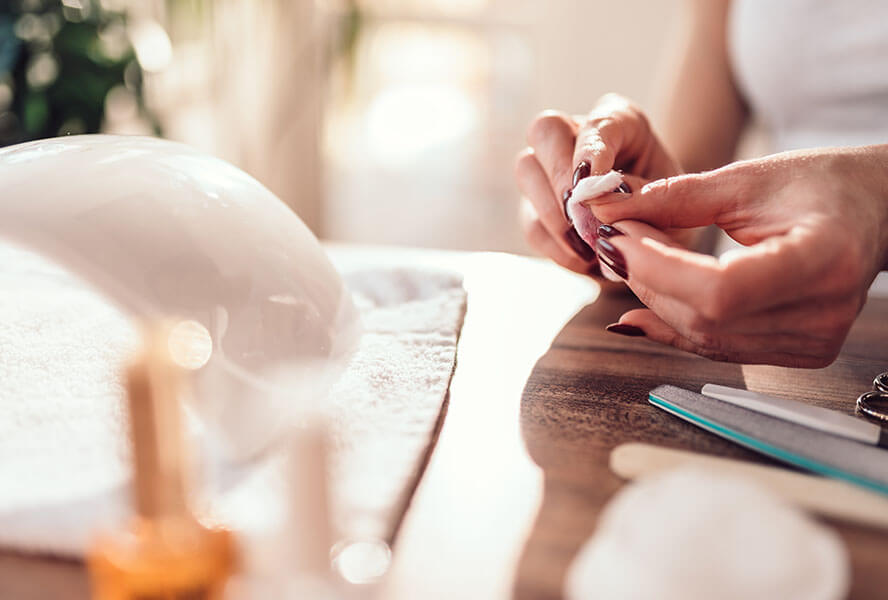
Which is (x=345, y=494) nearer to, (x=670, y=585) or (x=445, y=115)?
(x=670, y=585)

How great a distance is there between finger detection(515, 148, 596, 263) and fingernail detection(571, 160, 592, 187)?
0.05 meters

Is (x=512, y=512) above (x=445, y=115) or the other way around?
above

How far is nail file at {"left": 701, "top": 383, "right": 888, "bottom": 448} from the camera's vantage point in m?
0.30

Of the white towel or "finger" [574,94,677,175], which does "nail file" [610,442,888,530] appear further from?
"finger" [574,94,677,175]

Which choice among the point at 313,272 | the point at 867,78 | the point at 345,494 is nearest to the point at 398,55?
the point at 867,78

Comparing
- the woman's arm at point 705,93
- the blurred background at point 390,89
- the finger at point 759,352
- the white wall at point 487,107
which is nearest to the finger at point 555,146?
the finger at point 759,352

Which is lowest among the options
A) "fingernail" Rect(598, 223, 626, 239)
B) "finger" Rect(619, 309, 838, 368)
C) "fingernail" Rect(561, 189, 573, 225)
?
"finger" Rect(619, 309, 838, 368)

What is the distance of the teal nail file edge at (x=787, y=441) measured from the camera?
27 centimetres

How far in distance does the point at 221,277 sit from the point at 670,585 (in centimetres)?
21

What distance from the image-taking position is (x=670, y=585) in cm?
19

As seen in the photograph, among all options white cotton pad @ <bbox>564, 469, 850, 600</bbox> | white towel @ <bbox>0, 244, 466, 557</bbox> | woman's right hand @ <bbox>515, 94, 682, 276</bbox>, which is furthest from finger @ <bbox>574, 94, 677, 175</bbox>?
white cotton pad @ <bbox>564, 469, 850, 600</bbox>

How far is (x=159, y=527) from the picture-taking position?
192 mm

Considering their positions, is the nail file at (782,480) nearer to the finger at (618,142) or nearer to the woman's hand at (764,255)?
the woman's hand at (764,255)

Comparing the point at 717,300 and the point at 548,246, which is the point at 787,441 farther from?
the point at 548,246
